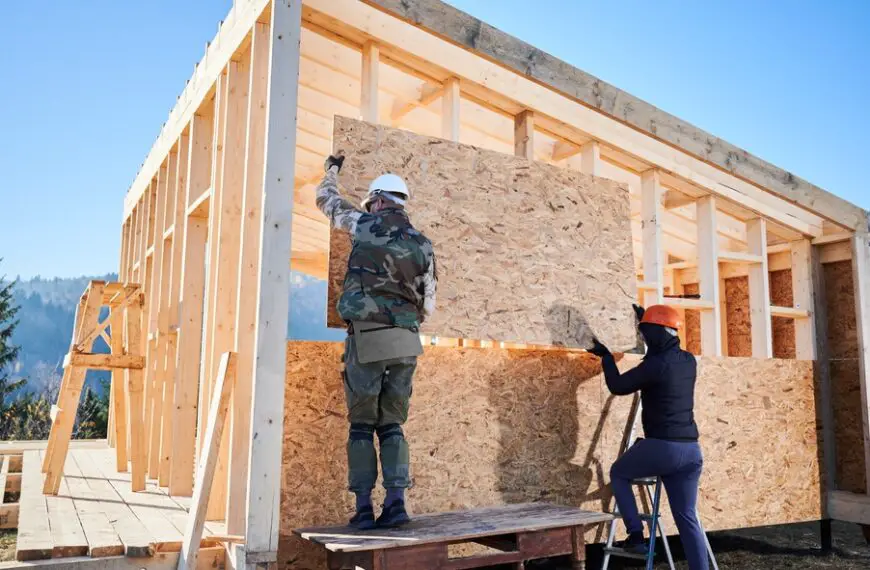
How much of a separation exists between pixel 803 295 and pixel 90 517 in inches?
275

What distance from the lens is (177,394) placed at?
6227 millimetres

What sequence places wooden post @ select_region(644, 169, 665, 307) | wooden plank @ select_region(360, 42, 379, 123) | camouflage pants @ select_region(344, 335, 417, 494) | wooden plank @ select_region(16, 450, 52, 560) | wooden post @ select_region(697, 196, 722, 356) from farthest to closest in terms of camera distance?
wooden post @ select_region(697, 196, 722, 356)
wooden post @ select_region(644, 169, 665, 307)
wooden plank @ select_region(360, 42, 379, 123)
camouflage pants @ select_region(344, 335, 417, 494)
wooden plank @ select_region(16, 450, 52, 560)

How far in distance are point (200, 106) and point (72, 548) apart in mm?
4004

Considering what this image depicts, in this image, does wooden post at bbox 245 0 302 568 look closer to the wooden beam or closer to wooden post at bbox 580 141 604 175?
the wooden beam

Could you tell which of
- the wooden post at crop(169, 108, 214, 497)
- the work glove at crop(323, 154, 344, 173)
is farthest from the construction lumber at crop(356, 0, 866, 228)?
the wooden post at crop(169, 108, 214, 497)

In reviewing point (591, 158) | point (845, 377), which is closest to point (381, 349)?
point (591, 158)

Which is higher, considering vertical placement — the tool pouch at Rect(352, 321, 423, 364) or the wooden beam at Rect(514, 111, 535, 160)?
the wooden beam at Rect(514, 111, 535, 160)

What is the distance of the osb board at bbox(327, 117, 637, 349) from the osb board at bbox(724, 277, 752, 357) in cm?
389

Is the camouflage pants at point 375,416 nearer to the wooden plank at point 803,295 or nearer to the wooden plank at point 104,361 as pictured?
the wooden plank at point 104,361

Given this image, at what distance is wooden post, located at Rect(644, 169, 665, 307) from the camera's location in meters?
6.60

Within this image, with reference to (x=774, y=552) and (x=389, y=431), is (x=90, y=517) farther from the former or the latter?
(x=774, y=552)

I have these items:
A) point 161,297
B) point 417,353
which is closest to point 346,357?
point 417,353

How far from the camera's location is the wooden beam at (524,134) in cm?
605

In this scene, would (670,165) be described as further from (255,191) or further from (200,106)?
(200,106)
